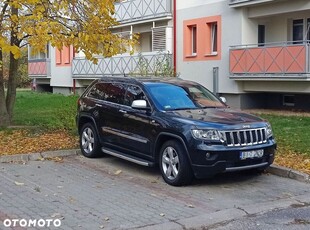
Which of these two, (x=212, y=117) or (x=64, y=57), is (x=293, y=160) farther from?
(x=64, y=57)

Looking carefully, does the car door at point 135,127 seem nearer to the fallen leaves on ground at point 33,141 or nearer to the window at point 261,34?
the fallen leaves on ground at point 33,141

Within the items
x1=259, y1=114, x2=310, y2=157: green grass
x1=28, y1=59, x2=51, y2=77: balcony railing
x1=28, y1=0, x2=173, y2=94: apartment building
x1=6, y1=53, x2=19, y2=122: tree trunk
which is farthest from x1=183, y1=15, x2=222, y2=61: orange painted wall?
x1=28, y1=59, x2=51, y2=77: balcony railing

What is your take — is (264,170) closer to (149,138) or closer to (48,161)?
(149,138)

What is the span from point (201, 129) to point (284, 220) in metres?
1.94

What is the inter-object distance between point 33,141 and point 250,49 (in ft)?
33.2

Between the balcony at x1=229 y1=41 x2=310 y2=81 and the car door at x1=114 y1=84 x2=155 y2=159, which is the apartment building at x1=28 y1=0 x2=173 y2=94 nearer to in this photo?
the balcony at x1=229 y1=41 x2=310 y2=81

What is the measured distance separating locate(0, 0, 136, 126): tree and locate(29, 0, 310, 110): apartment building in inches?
232

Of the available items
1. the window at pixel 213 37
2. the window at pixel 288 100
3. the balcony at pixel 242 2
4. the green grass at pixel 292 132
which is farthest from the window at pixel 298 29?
the green grass at pixel 292 132

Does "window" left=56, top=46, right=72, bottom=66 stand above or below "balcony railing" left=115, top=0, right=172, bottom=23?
below

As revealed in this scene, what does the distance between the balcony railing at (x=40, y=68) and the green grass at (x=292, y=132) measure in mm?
23546

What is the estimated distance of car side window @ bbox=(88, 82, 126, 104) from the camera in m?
9.53

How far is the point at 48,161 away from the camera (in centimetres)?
998

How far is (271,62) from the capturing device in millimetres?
18000

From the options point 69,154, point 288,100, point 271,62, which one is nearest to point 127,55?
point 288,100
